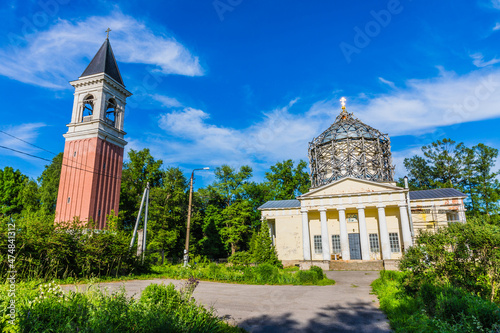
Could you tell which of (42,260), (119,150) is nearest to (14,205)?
(119,150)

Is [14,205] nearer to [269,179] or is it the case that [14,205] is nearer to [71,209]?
[71,209]

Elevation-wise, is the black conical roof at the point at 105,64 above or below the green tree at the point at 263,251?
above

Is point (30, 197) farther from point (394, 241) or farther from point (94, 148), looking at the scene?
point (394, 241)

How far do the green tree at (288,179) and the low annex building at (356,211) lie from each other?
12394 millimetres

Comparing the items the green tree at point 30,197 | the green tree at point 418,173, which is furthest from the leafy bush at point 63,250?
the green tree at point 418,173

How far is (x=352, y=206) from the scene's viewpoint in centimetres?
2900

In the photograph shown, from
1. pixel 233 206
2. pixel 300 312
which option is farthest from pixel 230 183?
pixel 300 312

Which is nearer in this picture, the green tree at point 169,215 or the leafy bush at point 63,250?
the leafy bush at point 63,250

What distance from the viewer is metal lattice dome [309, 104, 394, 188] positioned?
3478 cm

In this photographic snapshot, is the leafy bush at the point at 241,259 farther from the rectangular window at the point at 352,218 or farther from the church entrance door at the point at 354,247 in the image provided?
the rectangular window at the point at 352,218

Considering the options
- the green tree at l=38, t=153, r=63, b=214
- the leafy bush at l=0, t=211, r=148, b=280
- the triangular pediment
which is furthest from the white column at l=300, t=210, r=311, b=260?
the green tree at l=38, t=153, r=63, b=214

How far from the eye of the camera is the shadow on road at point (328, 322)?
6.92m

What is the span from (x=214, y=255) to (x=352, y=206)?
25.6 metres

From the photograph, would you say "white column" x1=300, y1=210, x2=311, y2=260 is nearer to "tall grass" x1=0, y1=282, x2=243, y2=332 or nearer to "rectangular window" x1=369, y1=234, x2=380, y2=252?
"rectangular window" x1=369, y1=234, x2=380, y2=252
